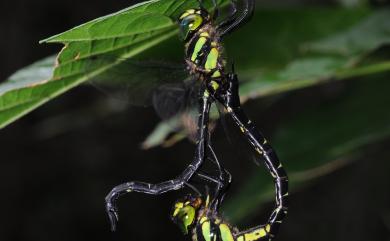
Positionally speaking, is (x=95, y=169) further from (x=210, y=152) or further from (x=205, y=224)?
(x=210, y=152)

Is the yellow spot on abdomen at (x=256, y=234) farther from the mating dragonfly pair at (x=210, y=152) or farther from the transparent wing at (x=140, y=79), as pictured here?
the transparent wing at (x=140, y=79)

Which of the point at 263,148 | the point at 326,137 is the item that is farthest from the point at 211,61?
the point at 326,137

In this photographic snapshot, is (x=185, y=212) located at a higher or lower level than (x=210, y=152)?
lower

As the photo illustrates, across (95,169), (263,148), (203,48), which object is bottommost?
(95,169)

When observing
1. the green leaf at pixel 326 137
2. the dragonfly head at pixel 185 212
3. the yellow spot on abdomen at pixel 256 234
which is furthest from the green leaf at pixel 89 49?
the green leaf at pixel 326 137

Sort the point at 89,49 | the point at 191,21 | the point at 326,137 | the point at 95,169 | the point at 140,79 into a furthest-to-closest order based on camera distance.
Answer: the point at 95,169 < the point at 326,137 < the point at 140,79 < the point at 191,21 < the point at 89,49

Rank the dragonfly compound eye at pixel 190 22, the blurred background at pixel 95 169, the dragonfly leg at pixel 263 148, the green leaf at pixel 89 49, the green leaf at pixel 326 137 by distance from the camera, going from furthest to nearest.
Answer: the blurred background at pixel 95 169 < the green leaf at pixel 326 137 < the dragonfly leg at pixel 263 148 < the dragonfly compound eye at pixel 190 22 < the green leaf at pixel 89 49

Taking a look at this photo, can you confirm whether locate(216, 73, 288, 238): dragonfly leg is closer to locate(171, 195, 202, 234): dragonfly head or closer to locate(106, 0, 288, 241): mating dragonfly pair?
locate(106, 0, 288, 241): mating dragonfly pair
